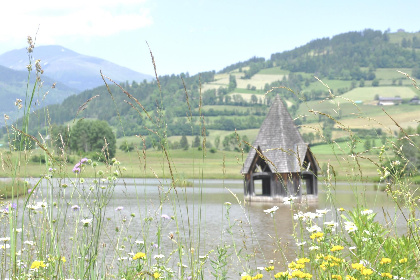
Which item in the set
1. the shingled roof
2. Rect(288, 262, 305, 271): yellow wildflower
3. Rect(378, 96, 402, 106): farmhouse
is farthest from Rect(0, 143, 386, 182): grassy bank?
Rect(378, 96, 402, 106): farmhouse

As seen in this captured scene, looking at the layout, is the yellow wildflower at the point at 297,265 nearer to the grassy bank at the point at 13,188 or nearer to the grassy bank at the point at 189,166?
the grassy bank at the point at 189,166

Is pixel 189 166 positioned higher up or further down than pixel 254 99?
further down

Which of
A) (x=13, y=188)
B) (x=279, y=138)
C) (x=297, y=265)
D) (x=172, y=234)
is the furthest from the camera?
(x=279, y=138)

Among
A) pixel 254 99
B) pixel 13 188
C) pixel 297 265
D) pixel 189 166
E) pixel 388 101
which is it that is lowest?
pixel 189 166

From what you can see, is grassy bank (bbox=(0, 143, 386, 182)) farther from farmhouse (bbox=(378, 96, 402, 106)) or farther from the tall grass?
farmhouse (bbox=(378, 96, 402, 106))

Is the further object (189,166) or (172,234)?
(189,166)

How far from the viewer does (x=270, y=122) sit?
2506cm

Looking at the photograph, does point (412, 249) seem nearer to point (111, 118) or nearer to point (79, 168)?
point (79, 168)

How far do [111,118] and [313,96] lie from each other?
2500 inches

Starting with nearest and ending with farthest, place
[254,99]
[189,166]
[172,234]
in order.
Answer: [172,234]
[189,166]
[254,99]

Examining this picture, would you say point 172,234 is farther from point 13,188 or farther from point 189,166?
point 189,166

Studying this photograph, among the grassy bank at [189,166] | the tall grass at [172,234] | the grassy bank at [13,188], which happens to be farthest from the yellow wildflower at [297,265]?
the grassy bank at [13,188]

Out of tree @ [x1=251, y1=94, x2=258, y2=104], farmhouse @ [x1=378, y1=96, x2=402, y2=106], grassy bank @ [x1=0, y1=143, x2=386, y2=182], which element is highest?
tree @ [x1=251, y1=94, x2=258, y2=104]

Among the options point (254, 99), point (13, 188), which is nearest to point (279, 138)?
point (13, 188)
